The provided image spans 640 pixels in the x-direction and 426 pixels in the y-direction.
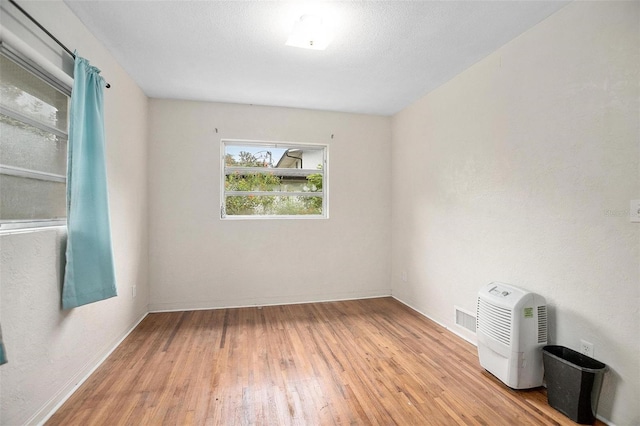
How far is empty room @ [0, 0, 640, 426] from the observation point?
1.67 meters

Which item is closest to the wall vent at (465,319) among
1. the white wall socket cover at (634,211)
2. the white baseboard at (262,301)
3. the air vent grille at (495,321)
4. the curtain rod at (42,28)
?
the air vent grille at (495,321)

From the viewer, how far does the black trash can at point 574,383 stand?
65.6 inches

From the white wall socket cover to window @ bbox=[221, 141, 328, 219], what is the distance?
2.90 metres

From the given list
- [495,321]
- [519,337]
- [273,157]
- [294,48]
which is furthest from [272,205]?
[519,337]

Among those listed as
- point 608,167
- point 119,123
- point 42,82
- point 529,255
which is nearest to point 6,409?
point 42,82

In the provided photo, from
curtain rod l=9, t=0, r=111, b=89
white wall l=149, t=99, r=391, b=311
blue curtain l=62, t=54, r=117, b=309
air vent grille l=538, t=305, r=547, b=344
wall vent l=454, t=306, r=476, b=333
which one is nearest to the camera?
curtain rod l=9, t=0, r=111, b=89

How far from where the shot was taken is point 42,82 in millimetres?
1786

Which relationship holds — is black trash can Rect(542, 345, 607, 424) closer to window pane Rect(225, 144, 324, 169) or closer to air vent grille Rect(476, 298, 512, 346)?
air vent grille Rect(476, 298, 512, 346)

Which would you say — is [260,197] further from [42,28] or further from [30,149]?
[42,28]

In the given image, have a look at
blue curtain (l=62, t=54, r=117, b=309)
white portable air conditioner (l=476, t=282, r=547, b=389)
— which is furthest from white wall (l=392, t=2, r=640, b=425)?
blue curtain (l=62, t=54, r=117, b=309)

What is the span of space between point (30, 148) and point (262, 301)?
2713 millimetres

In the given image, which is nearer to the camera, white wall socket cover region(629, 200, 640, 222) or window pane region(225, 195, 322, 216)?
white wall socket cover region(629, 200, 640, 222)

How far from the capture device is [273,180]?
3.94 metres

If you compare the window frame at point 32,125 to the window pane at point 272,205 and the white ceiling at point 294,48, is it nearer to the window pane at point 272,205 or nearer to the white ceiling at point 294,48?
the white ceiling at point 294,48
